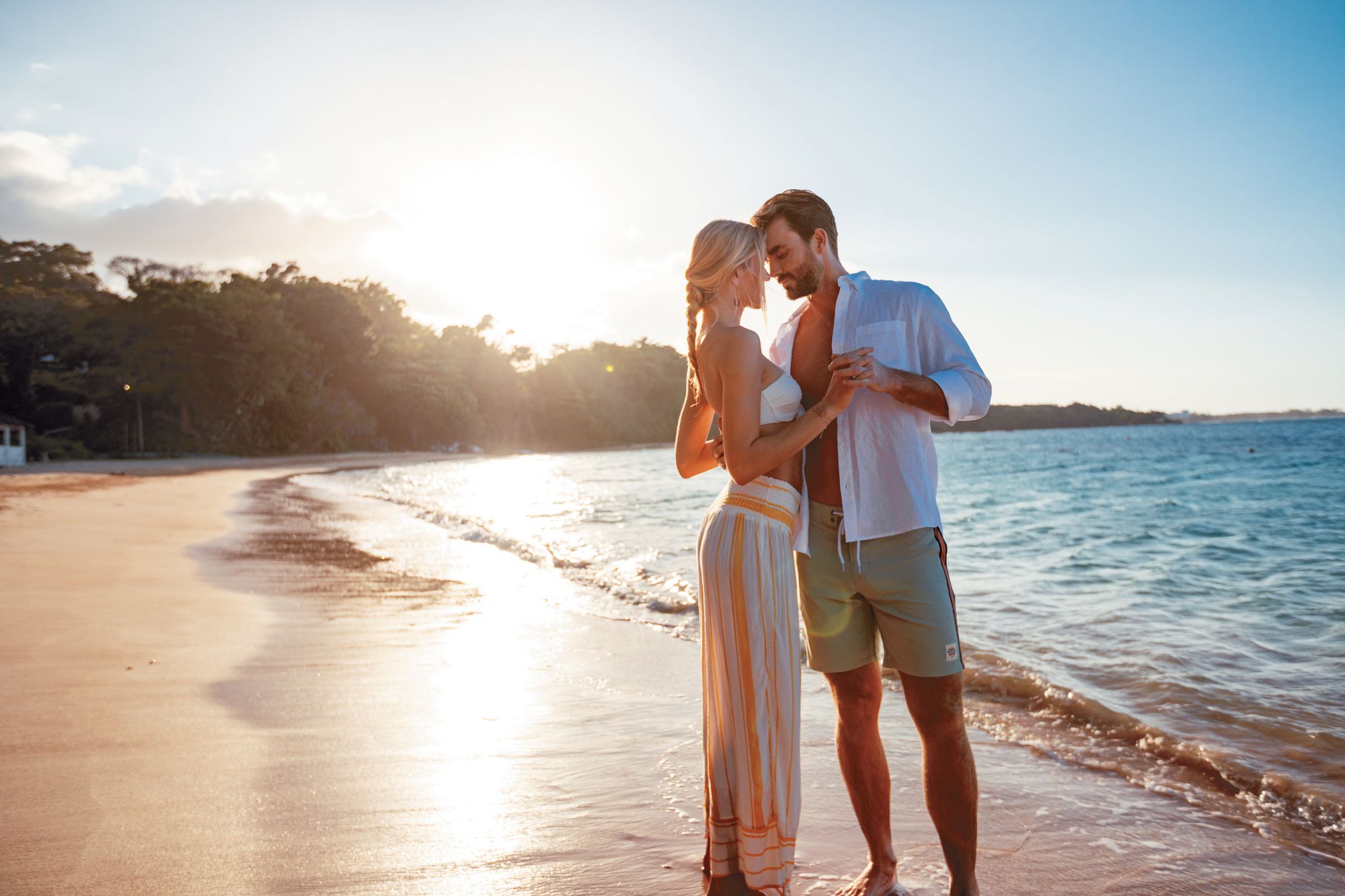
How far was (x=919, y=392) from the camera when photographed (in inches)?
81.5

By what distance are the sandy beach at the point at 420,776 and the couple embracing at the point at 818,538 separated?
1.24 ft

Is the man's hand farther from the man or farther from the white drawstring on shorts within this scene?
the white drawstring on shorts

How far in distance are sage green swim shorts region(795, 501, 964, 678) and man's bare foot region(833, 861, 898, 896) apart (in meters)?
0.55

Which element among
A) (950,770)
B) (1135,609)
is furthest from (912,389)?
(1135,609)

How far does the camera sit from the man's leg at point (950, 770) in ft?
6.93

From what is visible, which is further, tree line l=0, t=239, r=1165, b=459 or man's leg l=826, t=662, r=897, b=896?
tree line l=0, t=239, r=1165, b=459

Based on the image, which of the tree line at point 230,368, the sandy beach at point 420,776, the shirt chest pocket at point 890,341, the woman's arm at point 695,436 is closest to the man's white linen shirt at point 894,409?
the shirt chest pocket at point 890,341

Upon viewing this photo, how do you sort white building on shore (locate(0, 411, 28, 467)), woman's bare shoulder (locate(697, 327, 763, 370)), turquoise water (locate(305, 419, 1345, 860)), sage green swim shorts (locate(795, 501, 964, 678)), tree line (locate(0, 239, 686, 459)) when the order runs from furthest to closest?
1. tree line (locate(0, 239, 686, 459))
2. white building on shore (locate(0, 411, 28, 467))
3. turquoise water (locate(305, 419, 1345, 860))
4. sage green swim shorts (locate(795, 501, 964, 678))
5. woman's bare shoulder (locate(697, 327, 763, 370))

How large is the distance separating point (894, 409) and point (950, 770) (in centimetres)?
93

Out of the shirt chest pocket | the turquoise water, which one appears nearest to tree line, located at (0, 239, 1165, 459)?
the turquoise water

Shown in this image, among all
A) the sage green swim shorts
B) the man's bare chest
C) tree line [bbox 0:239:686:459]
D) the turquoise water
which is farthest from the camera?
tree line [bbox 0:239:686:459]

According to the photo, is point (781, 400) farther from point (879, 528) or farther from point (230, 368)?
point (230, 368)

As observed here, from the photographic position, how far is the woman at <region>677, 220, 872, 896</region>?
2.01 meters

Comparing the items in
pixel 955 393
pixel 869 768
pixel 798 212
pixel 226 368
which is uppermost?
pixel 226 368
